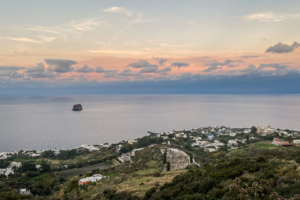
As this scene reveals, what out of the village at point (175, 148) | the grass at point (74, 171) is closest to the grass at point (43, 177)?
the grass at point (74, 171)

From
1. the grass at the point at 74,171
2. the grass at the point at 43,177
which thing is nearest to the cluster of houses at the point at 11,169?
the grass at the point at 43,177

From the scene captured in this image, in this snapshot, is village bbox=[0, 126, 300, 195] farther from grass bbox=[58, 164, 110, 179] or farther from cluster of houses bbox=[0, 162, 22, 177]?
grass bbox=[58, 164, 110, 179]

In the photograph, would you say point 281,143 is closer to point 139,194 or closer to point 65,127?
Result: point 139,194

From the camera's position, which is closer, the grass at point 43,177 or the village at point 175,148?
the village at point 175,148

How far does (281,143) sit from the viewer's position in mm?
34000

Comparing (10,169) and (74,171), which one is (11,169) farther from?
(74,171)

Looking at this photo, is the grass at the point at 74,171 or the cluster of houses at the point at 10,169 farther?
the cluster of houses at the point at 10,169

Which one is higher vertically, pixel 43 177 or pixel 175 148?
pixel 175 148

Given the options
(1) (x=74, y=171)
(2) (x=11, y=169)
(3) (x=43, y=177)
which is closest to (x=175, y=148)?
(1) (x=74, y=171)

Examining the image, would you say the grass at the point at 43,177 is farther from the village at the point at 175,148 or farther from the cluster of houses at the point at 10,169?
the cluster of houses at the point at 10,169

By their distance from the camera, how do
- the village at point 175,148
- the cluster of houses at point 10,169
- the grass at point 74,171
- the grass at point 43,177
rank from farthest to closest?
the cluster of houses at point 10,169 < the grass at point 74,171 < the grass at point 43,177 < the village at point 175,148

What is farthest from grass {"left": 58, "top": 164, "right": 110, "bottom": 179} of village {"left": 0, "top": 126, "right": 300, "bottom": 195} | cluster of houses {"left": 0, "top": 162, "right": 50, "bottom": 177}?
cluster of houses {"left": 0, "top": 162, "right": 50, "bottom": 177}

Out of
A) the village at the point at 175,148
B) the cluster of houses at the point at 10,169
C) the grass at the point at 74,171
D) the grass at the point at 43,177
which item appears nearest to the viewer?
the village at the point at 175,148

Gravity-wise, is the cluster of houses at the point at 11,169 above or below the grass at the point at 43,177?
below
